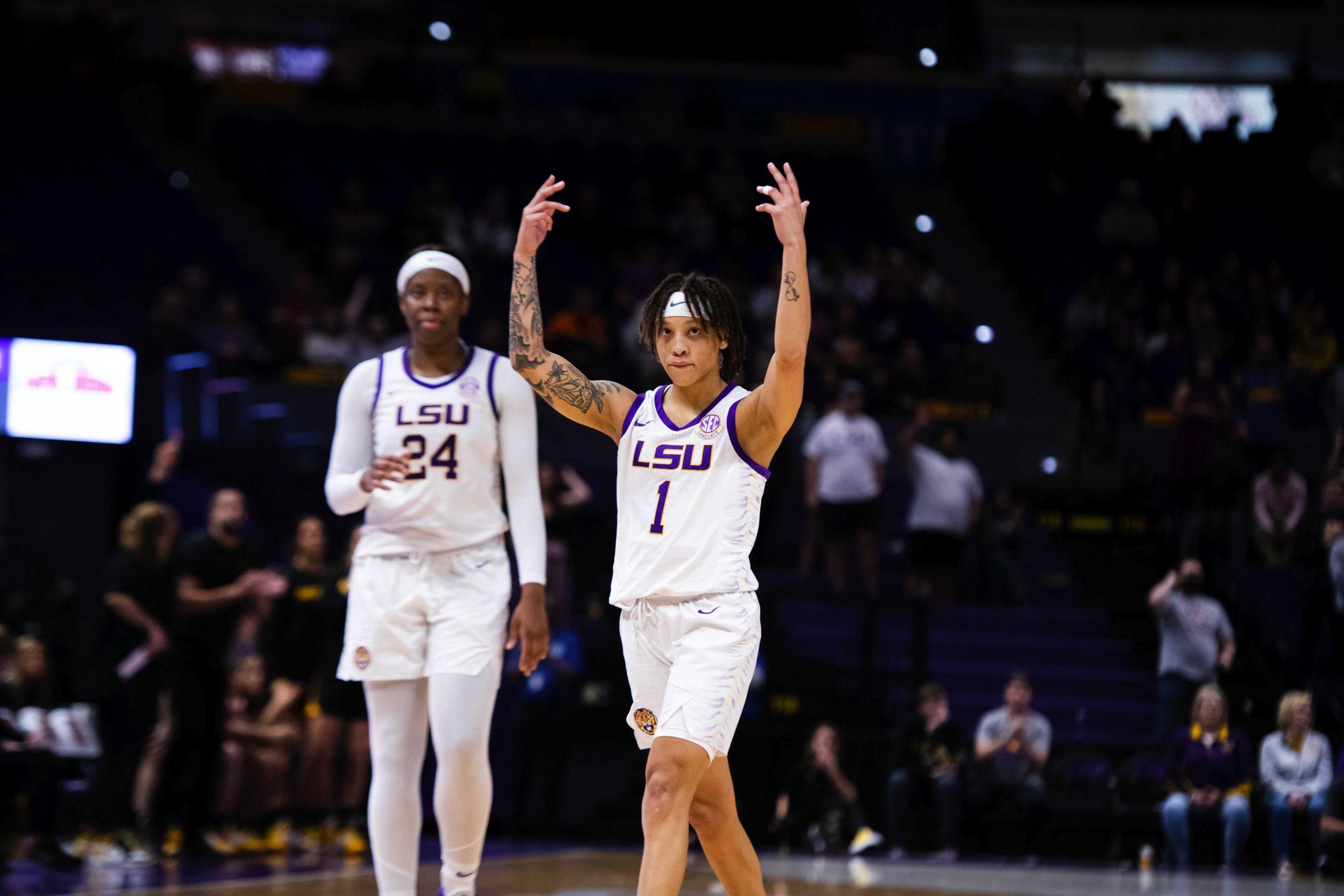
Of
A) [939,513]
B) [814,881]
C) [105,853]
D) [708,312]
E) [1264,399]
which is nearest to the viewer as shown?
[708,312]

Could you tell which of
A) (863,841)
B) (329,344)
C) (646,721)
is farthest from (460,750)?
(329,344)

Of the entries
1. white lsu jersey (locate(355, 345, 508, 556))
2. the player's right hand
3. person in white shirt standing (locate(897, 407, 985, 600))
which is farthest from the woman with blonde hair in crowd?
person in white shirt standing (locate(897, 407, 985, 600))

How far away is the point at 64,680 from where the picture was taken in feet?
34.1

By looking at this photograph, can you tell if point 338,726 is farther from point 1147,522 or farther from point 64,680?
point 1147,522

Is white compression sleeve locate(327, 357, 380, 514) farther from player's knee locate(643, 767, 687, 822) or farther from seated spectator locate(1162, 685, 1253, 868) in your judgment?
seated spectator locate(1162, 685, 1253, 868)

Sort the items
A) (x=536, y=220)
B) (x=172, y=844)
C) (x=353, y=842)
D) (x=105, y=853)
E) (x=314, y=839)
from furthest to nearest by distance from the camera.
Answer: (x=314, y=839)
(x=353, y=842)
(x=172, y=844)
(x=105, y=853)
(x=536, y=220)

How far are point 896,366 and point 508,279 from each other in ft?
17.4

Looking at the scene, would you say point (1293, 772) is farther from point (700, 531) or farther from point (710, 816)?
point (700, 531)

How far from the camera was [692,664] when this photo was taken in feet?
15.0

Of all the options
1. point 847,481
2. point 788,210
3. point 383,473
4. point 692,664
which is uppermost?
point 788,210

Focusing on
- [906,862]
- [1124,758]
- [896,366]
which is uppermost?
[896,366]

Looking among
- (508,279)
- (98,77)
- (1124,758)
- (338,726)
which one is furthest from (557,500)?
(98,77)

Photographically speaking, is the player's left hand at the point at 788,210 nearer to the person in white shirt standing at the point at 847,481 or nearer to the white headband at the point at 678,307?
the white headband at the point at 678,307

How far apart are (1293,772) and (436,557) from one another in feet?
23.0
